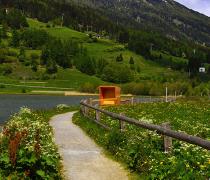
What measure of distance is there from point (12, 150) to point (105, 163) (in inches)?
233

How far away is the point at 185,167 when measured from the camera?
490 inches

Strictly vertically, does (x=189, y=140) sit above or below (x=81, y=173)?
above

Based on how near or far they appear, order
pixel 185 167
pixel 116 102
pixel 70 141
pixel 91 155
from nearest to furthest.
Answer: pixel 185 167 < pixel 91 155 < pixel 70 141 < pixel 116 102

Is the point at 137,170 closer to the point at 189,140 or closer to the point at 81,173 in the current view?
the point at 81,173

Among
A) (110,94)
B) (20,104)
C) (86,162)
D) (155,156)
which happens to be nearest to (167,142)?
(155,156)

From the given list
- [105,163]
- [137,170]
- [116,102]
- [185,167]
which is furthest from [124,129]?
[116,102]

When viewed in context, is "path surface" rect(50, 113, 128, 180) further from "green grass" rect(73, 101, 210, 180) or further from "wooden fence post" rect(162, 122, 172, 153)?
"wooden fence post" rect(162, 122, 172, 153)

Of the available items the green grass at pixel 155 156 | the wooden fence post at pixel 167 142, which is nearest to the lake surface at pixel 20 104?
the green grass at pixel 155 156

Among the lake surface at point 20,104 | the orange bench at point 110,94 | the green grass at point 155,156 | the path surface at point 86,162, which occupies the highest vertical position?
the green grass at point 155,156

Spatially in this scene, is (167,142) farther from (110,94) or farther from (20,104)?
(20,104)

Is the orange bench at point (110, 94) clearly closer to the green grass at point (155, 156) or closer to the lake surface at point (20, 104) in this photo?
the lake surface at point (20, 104)

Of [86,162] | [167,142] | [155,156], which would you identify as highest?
[167,142]

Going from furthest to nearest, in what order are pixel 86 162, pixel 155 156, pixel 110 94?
pixel 110 94
pixel 86 162
pixel 155 156

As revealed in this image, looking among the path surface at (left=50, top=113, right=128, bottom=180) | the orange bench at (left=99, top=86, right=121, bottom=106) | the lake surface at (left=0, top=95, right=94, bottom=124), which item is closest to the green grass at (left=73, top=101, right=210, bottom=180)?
the path surface at (left=50, top=113, right=128, bottom=180)
